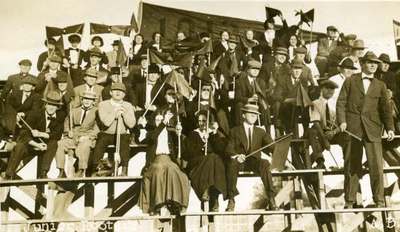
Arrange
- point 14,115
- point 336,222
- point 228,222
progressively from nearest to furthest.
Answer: point 336,222
point 14,115
point 228,222

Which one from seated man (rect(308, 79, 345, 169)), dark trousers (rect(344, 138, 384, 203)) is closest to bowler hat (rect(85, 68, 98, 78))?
seated man (rect(308, 79, 345, 169))

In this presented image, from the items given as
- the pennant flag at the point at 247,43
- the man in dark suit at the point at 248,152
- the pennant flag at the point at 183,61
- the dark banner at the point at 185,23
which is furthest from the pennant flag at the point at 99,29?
the man in dark suit at the point at 248,152

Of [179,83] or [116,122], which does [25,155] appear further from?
[179,83]

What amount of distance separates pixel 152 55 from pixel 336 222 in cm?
427

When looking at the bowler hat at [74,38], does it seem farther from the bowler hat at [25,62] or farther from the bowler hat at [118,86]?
the bowler hat at [118,86]

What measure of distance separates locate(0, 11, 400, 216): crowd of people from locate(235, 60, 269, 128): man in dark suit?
18mm

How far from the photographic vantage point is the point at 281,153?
823 cm

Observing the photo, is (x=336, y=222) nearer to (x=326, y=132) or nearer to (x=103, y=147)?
(x=326, y=132)

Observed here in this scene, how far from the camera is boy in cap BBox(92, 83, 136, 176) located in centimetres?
809

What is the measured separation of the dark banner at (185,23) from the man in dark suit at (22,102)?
291cm

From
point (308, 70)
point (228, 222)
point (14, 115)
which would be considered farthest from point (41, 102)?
point (228, 222)

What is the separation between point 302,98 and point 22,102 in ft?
15.6

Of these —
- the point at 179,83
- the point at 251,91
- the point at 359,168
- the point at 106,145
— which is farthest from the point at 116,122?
the point at 359,168

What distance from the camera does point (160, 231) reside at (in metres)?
7.54
